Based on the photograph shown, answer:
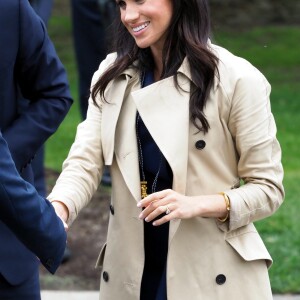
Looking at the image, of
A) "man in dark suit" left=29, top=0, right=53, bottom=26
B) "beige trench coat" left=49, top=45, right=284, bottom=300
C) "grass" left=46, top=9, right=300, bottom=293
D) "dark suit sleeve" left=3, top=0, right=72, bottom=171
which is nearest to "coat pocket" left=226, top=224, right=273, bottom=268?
"beige trench coat" left=49, top=45, right=284, bottom=300

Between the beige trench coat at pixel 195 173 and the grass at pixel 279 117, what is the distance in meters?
0.80

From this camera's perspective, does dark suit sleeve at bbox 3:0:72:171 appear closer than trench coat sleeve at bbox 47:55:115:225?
No

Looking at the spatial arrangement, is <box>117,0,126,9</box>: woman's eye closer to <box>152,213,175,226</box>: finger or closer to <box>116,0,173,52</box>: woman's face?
<box>116,0,173,52</box>: woman's face

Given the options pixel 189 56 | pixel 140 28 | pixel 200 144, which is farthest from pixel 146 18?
pixel 200 144

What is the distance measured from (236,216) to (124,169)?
394 mm

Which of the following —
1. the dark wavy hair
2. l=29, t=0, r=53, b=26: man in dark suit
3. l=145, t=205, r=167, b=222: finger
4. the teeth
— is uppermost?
the teeth

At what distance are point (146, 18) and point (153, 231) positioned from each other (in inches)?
27.5

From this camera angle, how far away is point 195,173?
337 cm

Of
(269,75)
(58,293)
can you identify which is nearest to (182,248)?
(58,293)

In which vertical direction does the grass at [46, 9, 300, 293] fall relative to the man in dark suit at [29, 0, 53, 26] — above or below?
below

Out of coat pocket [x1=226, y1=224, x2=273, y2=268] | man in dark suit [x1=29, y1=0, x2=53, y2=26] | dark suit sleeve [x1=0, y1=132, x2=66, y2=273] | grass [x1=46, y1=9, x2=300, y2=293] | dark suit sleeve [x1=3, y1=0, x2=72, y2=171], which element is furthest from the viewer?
grass [x1=46, y1=9, x2=300, y2=293]

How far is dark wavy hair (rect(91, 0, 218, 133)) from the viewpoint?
11.0 feet

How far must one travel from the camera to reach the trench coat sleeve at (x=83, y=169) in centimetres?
340

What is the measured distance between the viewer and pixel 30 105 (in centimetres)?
379
